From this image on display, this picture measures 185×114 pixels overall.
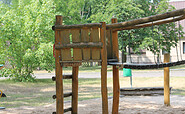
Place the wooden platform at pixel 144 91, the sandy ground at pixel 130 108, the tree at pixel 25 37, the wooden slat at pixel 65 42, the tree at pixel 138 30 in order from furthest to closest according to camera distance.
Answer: the tree at pixel 138 30 < the tree at pixel 25 37 < the wooden platform at pixel 144 91 < the sandy ground at pixel 130 108 < the wooden slat at pixel 65 42

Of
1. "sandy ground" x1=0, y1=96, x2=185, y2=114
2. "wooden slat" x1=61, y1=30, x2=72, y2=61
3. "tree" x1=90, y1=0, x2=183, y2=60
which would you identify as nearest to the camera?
"wooden slat" x1=61, y1=30, x2=72, y2=61

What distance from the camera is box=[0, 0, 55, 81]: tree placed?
51.7 ft

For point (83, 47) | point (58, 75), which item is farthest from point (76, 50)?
point (58, 75)

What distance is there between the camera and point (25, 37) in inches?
639

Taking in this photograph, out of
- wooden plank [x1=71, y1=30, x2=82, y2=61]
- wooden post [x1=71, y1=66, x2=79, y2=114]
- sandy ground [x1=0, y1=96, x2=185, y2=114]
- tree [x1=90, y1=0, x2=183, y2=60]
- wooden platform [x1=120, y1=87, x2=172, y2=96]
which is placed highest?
tree [x1=90, y1=0, x2=183, y2=60]

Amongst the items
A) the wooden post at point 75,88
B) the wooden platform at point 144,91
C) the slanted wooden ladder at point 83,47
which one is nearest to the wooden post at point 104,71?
the slanted wooden ladder at point 83,47

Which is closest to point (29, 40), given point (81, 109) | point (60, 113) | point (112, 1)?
point (81, 109)

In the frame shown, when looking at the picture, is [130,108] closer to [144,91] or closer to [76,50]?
[144,91]

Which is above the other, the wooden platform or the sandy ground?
the wooden platform

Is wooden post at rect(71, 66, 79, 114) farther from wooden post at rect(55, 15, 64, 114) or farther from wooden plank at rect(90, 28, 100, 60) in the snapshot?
wooden plank at rect(90, 28, 100, 60)

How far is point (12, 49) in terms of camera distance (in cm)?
1608

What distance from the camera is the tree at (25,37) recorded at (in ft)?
51.7

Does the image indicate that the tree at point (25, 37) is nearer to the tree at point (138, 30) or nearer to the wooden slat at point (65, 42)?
the wooden slat at point (65, 42)

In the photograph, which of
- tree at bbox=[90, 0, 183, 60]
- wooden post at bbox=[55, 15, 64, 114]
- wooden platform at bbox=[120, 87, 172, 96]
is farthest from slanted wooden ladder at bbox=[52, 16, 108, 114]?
tree at bbox=[90, 0, 183, 60]
